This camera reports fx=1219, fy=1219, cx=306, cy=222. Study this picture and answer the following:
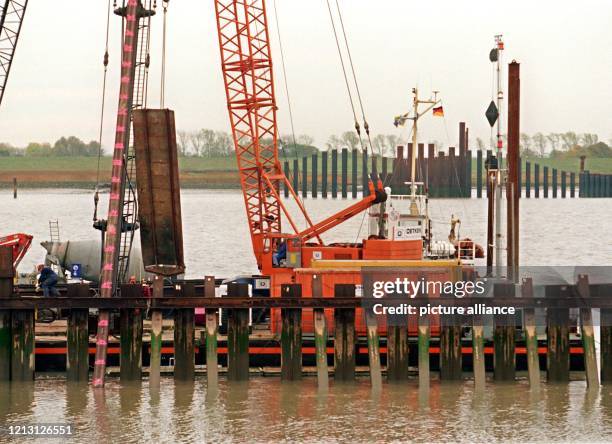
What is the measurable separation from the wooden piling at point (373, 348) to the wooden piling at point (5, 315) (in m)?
8.84

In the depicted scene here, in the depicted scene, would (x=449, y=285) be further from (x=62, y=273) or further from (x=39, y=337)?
(x=62, y=273)

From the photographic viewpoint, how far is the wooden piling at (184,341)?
99.3ft

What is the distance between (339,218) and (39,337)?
13004mm

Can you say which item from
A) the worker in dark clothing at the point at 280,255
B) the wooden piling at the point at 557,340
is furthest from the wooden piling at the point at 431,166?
the wooden piling at the point at 557,340

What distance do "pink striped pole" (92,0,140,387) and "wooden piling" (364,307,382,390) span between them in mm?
6471

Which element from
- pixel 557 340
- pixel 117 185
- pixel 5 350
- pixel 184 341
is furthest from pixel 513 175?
pixel 5 350

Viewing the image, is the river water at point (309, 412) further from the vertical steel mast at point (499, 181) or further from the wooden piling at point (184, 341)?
the vertical steel mast at point (499, 181)

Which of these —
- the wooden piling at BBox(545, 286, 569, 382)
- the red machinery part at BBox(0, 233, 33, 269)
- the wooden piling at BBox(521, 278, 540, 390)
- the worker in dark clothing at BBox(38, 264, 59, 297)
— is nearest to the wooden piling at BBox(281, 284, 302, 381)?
the wooden piling at BBox(521, 278, 540, 390)

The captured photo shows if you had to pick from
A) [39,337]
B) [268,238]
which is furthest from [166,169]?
[268,238]

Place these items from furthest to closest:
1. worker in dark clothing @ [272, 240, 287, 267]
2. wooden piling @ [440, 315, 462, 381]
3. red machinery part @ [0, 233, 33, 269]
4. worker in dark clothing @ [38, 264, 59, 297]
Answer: worker in dark clothing @ [272, 240, 287, 267], red machinery part @ [0, 233, 33, 269], worker in dark clothing @ [38, 264, 59, 297], wooden piling @ [440, 315, 462, 381]

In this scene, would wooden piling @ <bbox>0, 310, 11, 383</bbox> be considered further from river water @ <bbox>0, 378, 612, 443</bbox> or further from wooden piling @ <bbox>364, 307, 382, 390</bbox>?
wooden piling @ <bbox>364, 307, 382, 390</bbox>

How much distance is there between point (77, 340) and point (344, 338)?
666 centimetres

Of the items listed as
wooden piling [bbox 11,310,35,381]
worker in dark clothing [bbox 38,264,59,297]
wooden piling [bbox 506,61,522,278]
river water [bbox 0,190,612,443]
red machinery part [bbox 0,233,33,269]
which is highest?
wooden piling [bbox 506,61,522,278]

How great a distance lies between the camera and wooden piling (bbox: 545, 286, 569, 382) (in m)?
30.5
